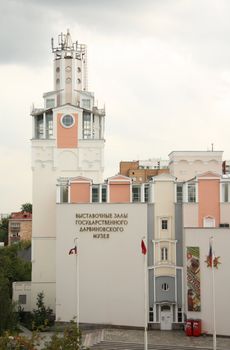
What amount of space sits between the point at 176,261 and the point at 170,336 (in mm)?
5680

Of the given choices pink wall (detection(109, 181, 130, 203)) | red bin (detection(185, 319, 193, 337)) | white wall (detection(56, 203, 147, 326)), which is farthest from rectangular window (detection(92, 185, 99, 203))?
red bin (detection(185, 319, 193, 337))

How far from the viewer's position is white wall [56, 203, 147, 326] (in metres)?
45.6

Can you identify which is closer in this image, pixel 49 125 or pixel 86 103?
pixel 49 125

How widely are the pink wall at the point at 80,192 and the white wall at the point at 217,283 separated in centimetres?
890

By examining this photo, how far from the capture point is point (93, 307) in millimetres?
45969

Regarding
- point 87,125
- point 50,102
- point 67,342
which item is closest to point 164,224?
point 87,125

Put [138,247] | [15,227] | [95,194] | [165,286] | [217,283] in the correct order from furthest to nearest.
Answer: [15,227], [95,194], [165,286], [138,247], [217,283]

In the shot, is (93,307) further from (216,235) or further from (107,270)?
(216,235)

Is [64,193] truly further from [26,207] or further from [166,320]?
[26,207]

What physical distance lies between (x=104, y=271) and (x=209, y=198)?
911 cm

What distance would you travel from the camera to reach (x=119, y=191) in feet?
157

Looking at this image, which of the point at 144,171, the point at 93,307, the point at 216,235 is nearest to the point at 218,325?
the point at 216,235

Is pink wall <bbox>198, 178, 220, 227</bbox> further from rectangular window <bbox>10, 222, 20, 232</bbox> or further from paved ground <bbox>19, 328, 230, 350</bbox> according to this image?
rectangular window <bbox>10, 222, 20, 232</bbox>

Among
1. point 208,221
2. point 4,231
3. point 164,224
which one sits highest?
point 4,231
